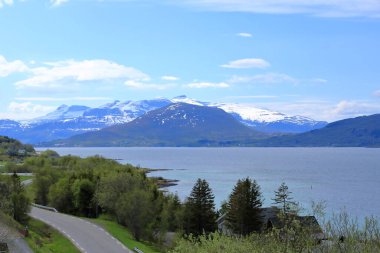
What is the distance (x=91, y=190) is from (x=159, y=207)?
10.6 metres

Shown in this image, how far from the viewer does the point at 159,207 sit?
74812 millimetres

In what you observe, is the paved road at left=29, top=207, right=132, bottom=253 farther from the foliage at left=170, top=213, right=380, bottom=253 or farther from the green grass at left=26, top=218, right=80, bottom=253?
the foliage at left=170, top=213, right=380, bottom=253

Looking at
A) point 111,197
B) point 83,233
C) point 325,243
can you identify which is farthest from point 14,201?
point 325,243

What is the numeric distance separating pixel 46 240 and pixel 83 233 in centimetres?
396

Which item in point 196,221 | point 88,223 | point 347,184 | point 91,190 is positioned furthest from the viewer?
point 347,184

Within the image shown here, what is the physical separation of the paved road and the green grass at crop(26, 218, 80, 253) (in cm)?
72

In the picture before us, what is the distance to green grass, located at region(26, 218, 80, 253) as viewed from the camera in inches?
1776

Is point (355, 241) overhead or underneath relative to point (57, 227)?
overhead

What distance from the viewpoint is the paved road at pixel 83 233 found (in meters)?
47.6

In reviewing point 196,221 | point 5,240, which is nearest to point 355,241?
point 5,240

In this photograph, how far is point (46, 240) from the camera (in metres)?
51.6

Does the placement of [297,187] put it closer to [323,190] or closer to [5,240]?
[323,190]

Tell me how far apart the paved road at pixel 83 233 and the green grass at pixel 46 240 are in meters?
0.72

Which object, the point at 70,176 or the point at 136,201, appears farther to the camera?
the point at 70,176
